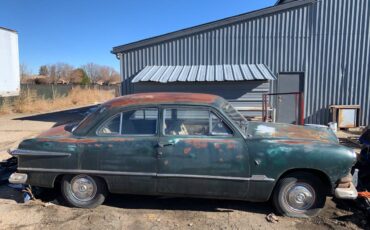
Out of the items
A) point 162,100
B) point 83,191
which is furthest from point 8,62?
point 162,100

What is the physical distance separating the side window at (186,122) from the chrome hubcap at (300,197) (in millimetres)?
1340

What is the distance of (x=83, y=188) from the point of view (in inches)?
164

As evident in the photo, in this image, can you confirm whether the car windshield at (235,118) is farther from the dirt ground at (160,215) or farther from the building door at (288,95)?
the building door at (288,95)

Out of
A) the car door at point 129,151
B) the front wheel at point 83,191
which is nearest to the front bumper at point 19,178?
the front wheel at point 83,191

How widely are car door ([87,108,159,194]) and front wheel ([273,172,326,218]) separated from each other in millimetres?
1666

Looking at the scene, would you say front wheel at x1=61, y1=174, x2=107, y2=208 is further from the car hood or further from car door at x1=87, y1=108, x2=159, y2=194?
the car hood

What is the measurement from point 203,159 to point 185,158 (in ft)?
0.76

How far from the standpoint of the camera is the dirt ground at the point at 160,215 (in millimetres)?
3689

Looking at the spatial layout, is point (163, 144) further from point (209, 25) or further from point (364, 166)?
point (209, 25)

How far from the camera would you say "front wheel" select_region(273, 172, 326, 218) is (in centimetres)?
380

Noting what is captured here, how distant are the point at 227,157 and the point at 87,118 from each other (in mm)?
2022

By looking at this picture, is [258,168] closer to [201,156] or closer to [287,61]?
[201,156]

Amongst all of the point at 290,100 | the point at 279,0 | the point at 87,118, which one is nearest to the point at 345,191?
the point at 87,118

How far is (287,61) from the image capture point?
1074 cm
